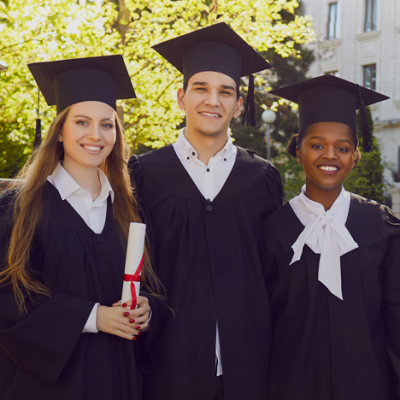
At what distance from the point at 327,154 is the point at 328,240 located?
547 millimetres

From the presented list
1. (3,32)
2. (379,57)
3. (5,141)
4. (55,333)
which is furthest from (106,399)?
(379,57)

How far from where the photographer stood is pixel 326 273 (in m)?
3.00

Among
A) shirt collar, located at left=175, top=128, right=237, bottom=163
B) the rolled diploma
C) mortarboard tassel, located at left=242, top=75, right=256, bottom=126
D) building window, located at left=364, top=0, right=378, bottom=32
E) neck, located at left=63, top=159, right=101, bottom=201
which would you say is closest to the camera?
the rolled diploma

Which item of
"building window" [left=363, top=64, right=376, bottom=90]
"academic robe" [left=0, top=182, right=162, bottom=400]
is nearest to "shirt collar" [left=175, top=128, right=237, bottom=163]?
"academic robe" [left=0, top=182, right=162, bottom=400]

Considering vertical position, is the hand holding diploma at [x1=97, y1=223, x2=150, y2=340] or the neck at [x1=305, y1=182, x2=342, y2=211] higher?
the neck at [x1=305, y1=182, x2=342, y2=211]

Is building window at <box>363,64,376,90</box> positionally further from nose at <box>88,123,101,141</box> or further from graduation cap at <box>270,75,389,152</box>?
nose at <box>88,123,101,141</box>

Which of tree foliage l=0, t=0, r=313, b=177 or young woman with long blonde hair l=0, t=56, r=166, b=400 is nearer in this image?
young woman with long blonde hair l=0, t=56, r=166, b=400

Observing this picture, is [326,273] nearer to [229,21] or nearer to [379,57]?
[229,21]

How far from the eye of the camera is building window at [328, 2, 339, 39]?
25.2 metres

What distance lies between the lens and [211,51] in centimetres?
343

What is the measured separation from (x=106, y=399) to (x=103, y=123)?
1502mm

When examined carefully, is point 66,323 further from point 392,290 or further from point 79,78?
point 392,290

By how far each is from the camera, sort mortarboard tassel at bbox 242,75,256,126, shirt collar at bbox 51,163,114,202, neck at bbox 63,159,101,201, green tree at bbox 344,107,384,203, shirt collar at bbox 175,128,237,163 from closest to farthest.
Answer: shirt collar at bbox 51,163,114,202 → neck at bbox 63,159,101,201 → shirt collar at bbox 175,128,237,163 → mortarboard tassel at bbox 242,75,256,126 → green tree at bbox 344,107,384,203

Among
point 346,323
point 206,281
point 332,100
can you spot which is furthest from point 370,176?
point 206,281
